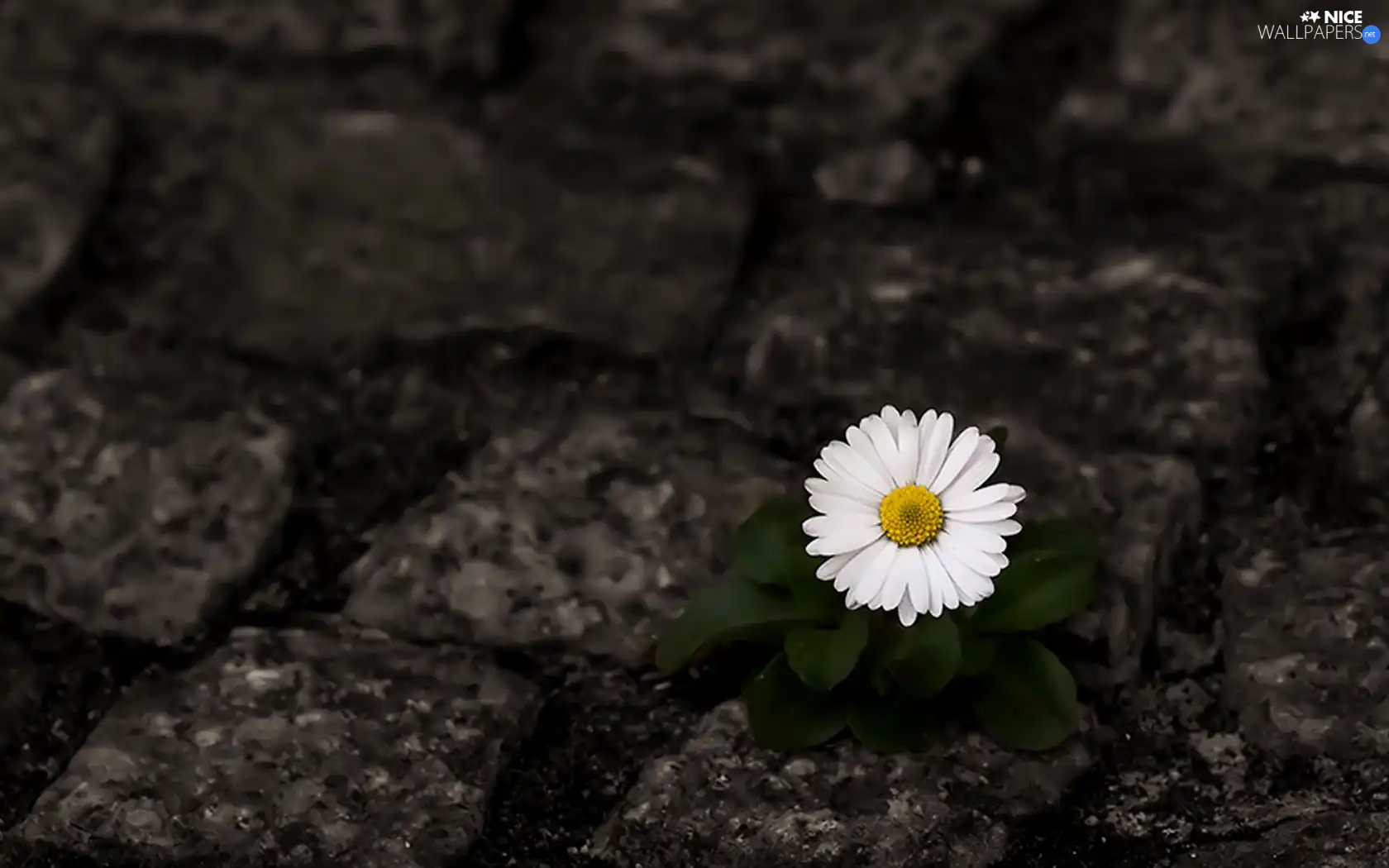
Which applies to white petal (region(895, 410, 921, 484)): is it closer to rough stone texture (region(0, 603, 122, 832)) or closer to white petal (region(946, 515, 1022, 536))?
white petal (region(946, 515, 1022, 536))

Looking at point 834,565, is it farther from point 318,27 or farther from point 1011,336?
point 318,27

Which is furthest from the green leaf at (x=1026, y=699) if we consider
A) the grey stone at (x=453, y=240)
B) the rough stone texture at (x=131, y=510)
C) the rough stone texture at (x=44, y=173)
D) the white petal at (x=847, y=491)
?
the rough stone texture at (x=44, y=173)

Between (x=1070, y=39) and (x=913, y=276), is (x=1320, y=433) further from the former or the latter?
(x=1070, y=39)

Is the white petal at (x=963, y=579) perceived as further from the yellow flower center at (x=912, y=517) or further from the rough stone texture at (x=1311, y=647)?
the rough stone texture at (x=1311, y=647)

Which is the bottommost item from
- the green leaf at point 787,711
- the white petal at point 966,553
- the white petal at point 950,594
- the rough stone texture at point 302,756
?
the rough stone texture at point 302,756

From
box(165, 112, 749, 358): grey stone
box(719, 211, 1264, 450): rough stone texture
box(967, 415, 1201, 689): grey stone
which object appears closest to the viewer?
box(967, 415, 1201, 689): grey stone

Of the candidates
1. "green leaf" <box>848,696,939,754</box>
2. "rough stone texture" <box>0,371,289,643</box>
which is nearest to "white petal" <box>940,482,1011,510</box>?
"green leaf" <box>848,696,939,754</box>
